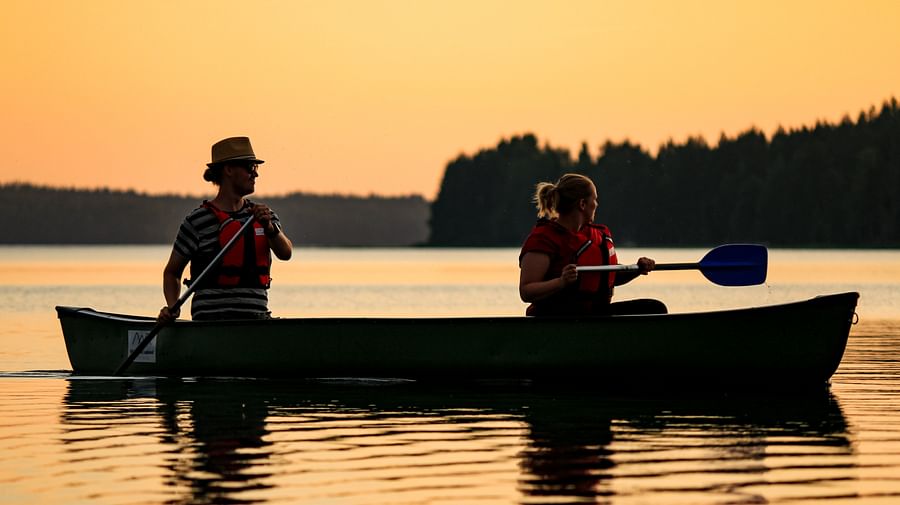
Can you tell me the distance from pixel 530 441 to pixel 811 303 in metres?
3.05

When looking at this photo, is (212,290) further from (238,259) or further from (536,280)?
(536,280)

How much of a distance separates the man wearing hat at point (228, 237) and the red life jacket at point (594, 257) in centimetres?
202

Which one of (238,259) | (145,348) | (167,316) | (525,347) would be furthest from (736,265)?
(145,348)

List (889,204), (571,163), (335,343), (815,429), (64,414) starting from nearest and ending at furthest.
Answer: (815,429) → (64,414) → (335,343) → (889,204) → (571,163)

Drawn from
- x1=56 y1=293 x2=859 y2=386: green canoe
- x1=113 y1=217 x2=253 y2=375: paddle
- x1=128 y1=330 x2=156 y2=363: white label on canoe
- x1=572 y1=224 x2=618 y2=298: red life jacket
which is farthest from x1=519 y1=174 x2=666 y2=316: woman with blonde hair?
x1=128 y1=330 x2=156 y2=363: white label on canoe

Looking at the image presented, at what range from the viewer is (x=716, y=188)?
141m

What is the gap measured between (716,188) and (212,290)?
5179 inches

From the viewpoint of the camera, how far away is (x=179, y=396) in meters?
11.1

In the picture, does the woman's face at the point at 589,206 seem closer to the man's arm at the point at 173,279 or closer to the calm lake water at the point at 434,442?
the calm lake water at the point at 434,442

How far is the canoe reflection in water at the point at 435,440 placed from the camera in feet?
22.4

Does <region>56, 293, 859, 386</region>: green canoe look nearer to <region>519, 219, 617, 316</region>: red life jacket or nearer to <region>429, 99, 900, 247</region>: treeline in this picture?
<region>519, 219, 617, 316</region>: red life jacket

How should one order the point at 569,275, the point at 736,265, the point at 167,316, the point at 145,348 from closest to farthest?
the point at 569,275
the point at 167,316
the point at 736,265
the point at 145,348

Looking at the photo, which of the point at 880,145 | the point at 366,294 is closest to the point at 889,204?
the point at 880,145

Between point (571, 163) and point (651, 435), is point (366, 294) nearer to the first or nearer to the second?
point (651, 435)
